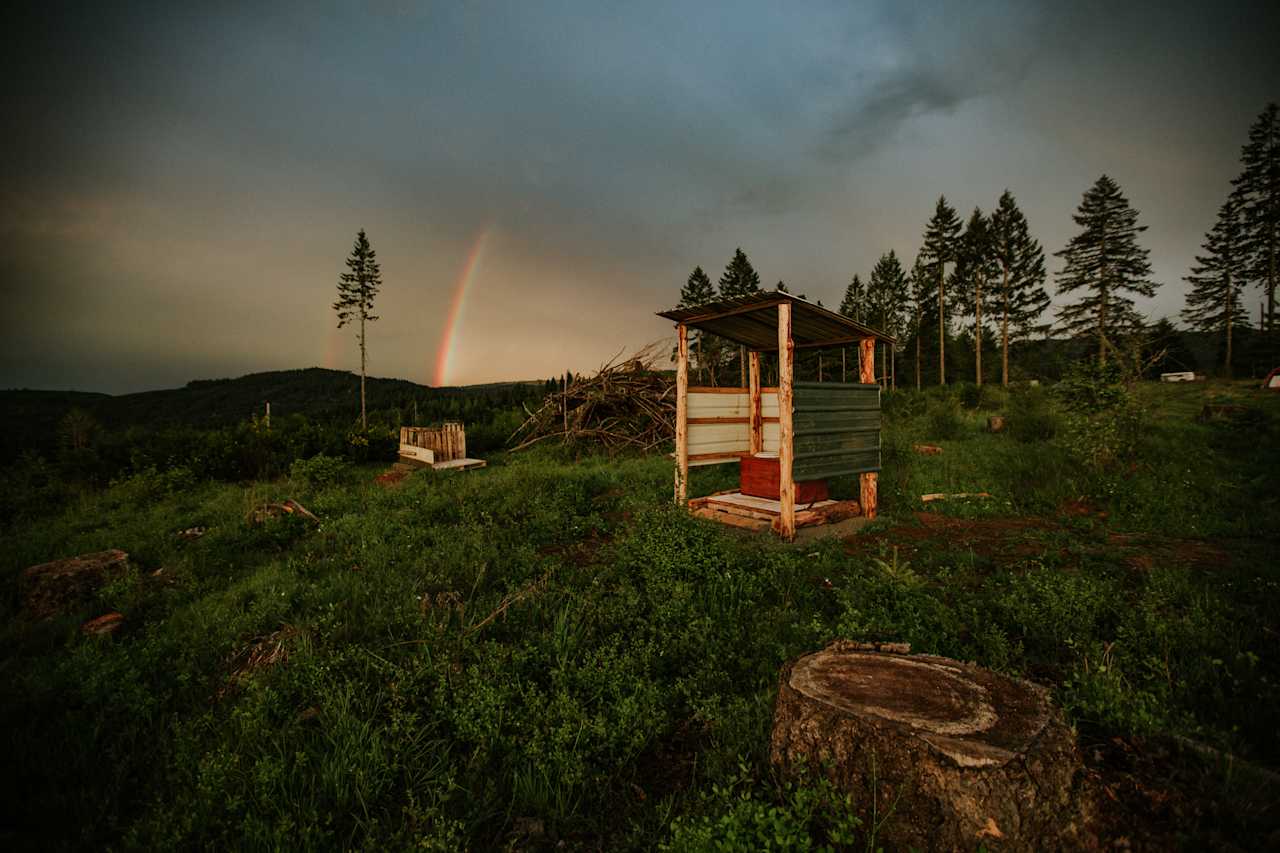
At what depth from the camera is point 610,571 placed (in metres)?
5.10

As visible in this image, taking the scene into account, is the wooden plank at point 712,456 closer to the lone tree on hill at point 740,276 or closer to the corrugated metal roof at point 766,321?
the corrugated metal roof at point 766,321

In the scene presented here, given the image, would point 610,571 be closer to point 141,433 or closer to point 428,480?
point 428,480

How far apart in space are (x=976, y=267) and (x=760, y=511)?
4185 cm

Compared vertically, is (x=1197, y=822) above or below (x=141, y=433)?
below

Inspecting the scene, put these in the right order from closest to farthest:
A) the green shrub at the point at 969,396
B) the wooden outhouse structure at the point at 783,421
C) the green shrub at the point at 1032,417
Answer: the wooden outhouse structure at the point at 783,421, the green shrub at the point at 1032,417, the green shrub at the point at 969,396

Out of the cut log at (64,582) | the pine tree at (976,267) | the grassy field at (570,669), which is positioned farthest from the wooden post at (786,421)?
the pine tree at (976,267)

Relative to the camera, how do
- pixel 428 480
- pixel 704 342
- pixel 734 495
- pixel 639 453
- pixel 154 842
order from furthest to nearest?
pixel 704 342, pixel 639 453, pixel 428 480, pixel 734 495, pixel 154 842

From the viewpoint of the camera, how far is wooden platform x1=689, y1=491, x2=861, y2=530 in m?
7.28

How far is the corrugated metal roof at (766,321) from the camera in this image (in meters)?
6.83

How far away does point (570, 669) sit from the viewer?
345 centimetres

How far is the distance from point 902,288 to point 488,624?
55.1 meters

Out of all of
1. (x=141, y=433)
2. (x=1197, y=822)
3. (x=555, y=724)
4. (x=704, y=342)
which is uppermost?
(x=704, y=342)

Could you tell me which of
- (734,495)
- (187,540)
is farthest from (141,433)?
(734,495)

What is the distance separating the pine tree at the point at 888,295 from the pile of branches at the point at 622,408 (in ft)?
132
